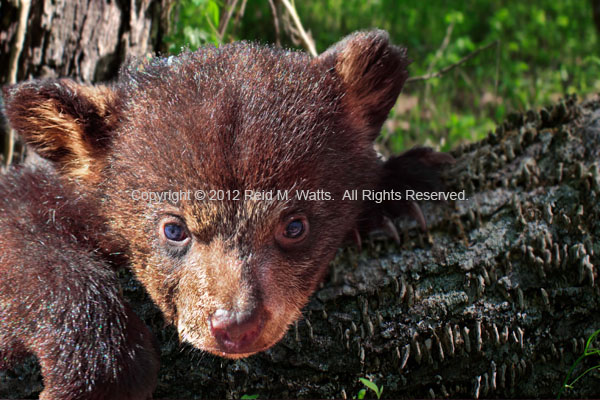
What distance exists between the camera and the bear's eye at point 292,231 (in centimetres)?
261

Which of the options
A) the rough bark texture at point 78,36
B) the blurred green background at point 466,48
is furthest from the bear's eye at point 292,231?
the blurred green background at point 466,48

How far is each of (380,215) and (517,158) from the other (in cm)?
82

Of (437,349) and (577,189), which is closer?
(437,349)

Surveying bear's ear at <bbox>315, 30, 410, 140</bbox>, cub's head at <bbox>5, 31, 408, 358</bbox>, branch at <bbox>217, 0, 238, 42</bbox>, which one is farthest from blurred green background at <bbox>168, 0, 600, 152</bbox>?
cub's head at <bbox>5, 31, 408, 358</bbox>

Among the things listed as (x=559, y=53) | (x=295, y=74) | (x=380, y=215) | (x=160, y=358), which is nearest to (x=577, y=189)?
(x=380, y=215)

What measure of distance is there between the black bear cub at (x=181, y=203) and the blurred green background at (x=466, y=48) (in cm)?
306

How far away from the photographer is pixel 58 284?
8.73ft

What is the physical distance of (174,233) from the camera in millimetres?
2609

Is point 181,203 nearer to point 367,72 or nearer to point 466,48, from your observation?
point 367,72

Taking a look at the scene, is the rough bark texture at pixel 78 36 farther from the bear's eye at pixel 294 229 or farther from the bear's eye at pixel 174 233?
the bear's eye at pixel 294 229

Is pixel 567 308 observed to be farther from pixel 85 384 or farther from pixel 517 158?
pixel 85 384

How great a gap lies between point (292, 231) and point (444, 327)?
2.83 ft

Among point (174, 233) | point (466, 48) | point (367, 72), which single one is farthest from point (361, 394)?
point (466, 48)

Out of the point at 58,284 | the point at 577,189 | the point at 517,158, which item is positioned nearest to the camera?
the point at 58,284
